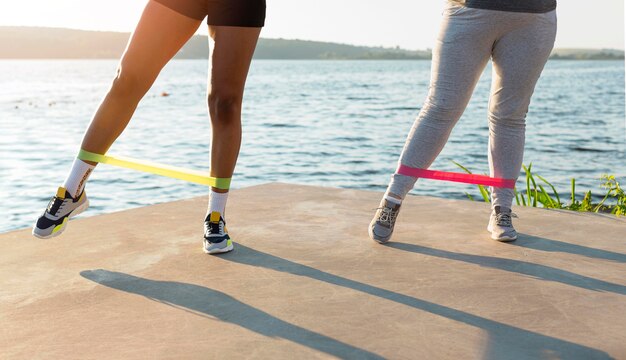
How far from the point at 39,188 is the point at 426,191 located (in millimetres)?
5074

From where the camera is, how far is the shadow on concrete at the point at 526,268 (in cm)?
255

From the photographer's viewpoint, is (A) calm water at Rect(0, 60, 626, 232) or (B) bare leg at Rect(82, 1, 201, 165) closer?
(B) bare leg at Rect(82, 1, 201, 165)

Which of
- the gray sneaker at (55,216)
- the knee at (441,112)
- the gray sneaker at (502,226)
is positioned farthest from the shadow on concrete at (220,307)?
the gray sneaker at (502,226)

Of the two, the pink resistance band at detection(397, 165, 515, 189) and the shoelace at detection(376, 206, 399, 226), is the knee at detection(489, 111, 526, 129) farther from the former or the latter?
the shoelace at detection(376, 206, 399, 226)

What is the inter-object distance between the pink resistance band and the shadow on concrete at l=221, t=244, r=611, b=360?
60cm

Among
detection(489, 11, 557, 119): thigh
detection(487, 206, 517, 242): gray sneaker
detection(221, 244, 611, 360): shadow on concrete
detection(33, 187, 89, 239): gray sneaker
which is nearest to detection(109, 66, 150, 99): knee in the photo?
detection(33, 187, 89, 239): gray sneaker

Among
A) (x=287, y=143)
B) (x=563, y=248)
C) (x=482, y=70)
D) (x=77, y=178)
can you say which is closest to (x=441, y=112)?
(x=482, y=70)

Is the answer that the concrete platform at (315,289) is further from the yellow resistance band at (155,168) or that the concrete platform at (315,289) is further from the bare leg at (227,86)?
the bare leg at (227,86)

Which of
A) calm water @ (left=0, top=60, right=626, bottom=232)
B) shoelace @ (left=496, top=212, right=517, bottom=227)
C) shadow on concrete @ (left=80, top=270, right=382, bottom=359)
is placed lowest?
calm water @ (left=0, top=60, right=626, bottom=232)

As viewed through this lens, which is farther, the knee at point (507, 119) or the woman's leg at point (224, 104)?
the knee at point (507, 119)

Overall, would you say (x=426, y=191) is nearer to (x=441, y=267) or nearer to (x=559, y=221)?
(x=559, y=221)

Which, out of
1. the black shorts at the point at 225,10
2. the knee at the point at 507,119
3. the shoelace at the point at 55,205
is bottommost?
the shoelace at the point at 55,205

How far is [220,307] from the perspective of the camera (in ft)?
7.40

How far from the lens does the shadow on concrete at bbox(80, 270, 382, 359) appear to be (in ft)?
6.41
